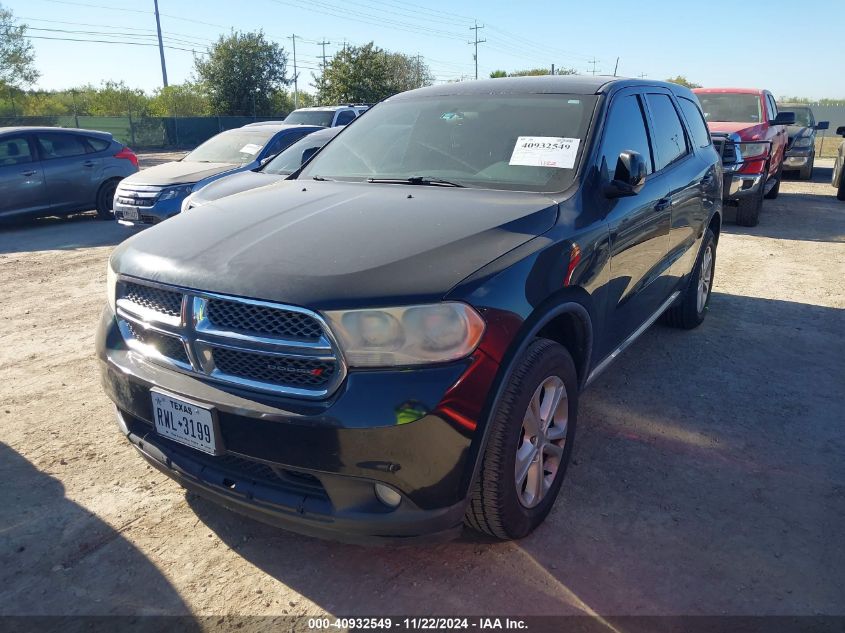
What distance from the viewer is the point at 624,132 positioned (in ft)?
11.4

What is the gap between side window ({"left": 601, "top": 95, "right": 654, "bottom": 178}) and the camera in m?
3.22

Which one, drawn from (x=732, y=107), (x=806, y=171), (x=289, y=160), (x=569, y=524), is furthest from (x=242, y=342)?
(x=806, y=171)

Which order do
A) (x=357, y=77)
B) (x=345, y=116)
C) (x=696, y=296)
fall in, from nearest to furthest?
(x=696, y=296) < (x=345, y=116) < (x=357, y=77)

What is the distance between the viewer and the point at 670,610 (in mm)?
2271

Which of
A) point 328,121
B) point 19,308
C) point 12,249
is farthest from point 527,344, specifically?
point 328,121

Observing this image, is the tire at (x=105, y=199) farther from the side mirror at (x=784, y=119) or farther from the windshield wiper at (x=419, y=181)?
the side mirror at (x=784, y=119)

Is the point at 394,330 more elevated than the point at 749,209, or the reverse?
the point at 394,330

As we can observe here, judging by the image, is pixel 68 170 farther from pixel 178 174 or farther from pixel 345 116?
pixel 345 116

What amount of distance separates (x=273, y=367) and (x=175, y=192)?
7306mm

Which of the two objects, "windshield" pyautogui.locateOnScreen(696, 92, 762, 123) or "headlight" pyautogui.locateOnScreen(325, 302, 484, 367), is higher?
"windshield" pyautogui.locateOnScreen(696, 92, 762, 123)

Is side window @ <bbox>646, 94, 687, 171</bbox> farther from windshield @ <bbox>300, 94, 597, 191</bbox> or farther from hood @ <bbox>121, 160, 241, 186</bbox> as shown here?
hood @ <bbox>121, 160, 241, 186</bbox>

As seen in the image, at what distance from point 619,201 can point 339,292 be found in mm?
1695

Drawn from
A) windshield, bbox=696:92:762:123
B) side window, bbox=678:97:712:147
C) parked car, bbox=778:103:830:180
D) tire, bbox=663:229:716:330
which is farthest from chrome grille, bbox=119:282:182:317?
parked car, bbox=778:103:830:180

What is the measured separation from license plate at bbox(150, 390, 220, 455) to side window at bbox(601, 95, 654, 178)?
7.06ft
